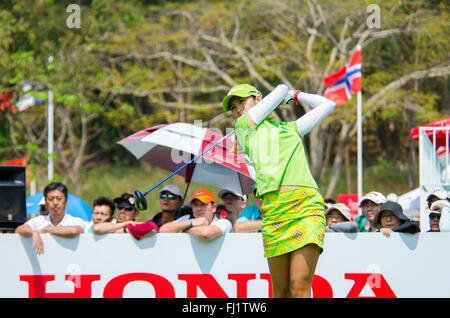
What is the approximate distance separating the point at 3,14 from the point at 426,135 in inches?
323

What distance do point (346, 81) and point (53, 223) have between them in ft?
24.2

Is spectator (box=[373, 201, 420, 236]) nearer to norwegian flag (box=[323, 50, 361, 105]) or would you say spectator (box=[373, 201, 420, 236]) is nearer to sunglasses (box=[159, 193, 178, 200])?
sunglasses (box=[159, 193, 178, 200])

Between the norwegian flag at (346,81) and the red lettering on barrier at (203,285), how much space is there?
700cm

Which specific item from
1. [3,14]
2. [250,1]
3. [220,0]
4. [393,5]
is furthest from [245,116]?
[220,0]

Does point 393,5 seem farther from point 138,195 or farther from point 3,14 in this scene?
point 138,195

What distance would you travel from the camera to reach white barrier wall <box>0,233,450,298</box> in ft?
20.0

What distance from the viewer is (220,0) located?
2038cm

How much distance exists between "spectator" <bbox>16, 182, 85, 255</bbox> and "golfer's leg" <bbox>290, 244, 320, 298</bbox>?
266cm

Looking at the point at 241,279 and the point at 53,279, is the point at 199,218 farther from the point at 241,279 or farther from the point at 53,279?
the point at 53,279

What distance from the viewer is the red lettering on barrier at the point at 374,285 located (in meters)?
6.09

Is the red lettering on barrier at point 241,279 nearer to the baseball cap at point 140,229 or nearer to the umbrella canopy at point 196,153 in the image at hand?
the baseball cap at point 140,229

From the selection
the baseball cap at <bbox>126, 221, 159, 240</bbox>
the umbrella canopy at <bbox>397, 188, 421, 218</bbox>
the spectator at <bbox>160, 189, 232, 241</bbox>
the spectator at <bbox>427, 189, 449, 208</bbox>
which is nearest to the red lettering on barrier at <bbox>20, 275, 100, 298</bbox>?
the baseball cap at <bbox>126, 221, 159, 240</bbox>

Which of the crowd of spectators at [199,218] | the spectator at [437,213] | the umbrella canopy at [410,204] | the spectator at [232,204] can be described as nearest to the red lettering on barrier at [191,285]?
the crowd of spectators at [199,218]

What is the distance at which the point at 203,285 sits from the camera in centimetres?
614
